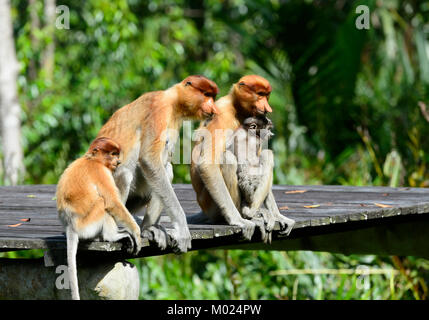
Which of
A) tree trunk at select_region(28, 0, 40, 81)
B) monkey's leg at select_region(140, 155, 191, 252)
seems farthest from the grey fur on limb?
tree trunk at select_region(28, 0, 40, 81)

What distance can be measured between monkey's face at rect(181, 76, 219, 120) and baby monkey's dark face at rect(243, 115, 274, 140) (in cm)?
23

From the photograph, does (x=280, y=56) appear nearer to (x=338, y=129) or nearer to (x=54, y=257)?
(x=338, y=129)

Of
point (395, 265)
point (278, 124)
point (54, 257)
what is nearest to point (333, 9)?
point (278, 124)

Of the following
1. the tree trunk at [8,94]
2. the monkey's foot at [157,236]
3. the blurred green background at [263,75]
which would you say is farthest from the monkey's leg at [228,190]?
the tree trunk at [8,94]

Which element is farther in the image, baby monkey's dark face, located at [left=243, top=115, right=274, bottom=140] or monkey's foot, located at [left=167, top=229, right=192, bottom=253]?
baby monkey's dark face, located at [left=243, top=115, right=274, bottom=140]

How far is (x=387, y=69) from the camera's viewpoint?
1013 cm

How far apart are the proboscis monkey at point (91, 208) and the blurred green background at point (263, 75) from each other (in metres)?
3.09

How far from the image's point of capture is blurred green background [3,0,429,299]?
270 inches

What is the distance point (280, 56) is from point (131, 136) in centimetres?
602

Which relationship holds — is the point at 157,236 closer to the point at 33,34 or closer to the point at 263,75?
the point at 33,34

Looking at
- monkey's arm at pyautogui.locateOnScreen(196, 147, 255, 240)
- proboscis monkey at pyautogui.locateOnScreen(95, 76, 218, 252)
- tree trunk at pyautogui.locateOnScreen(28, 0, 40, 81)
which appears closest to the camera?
proboscis monkey at pyautogui.locateOnScreen(95, 76, 218, 252)

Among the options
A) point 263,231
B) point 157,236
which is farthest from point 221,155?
point 157,236

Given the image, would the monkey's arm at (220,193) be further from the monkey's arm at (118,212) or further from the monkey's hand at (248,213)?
the monkey's arm at (118,212)

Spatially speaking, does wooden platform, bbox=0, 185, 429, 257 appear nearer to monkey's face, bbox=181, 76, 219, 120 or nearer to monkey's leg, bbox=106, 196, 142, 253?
monkey's leg, bbox=106, 196, 142, 253
